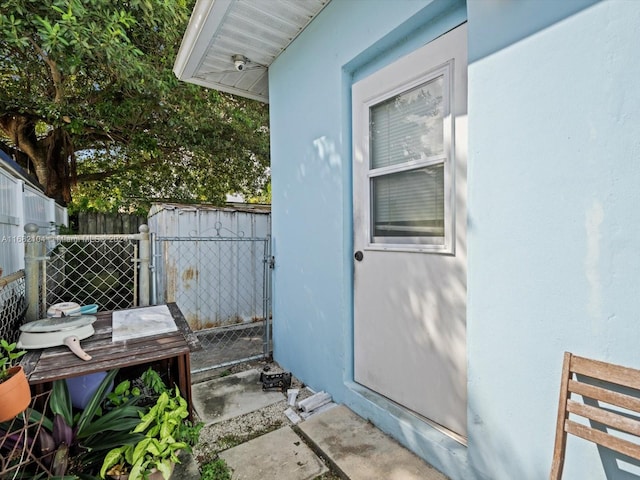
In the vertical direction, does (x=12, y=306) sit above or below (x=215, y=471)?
above

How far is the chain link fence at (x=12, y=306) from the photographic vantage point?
2.02 m

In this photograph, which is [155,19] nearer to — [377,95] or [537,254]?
[377,95]

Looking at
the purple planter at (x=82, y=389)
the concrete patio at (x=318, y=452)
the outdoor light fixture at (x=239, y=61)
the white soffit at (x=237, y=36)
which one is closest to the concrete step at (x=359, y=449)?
Answer: the concrete patio at (x=318, y=452)

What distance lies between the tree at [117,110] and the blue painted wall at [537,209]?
297cm

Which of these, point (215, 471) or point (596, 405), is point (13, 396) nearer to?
point (215, 471)

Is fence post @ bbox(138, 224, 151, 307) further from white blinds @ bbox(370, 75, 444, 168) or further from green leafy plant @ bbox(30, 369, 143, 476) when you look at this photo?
white blinds @ bbox(370, 75, 444, 168)

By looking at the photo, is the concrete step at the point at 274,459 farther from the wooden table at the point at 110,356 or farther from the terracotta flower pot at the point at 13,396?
the terracotta flower pot at the point at 13,396

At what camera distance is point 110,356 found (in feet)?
5.64

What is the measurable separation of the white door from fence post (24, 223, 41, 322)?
227 cm

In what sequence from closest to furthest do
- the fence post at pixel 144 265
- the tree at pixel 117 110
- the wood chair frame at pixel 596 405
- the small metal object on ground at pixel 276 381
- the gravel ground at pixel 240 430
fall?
the wood chair frame at pixel 596 405
the gravel ground at pixel 240 430
the fence post at pixel 144 265
the small metal object on ground at pixel 276 381
the tree at pixel 117 110

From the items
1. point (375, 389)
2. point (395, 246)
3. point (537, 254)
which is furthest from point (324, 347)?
point (537, 254)

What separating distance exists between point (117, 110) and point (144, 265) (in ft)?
12.7

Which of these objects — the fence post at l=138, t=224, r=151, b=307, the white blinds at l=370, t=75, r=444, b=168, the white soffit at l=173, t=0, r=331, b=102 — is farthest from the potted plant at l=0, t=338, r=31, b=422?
the white soffit at l=173, t=0, r=331, b=102

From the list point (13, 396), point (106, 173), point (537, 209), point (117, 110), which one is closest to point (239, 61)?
point (537, 209)
